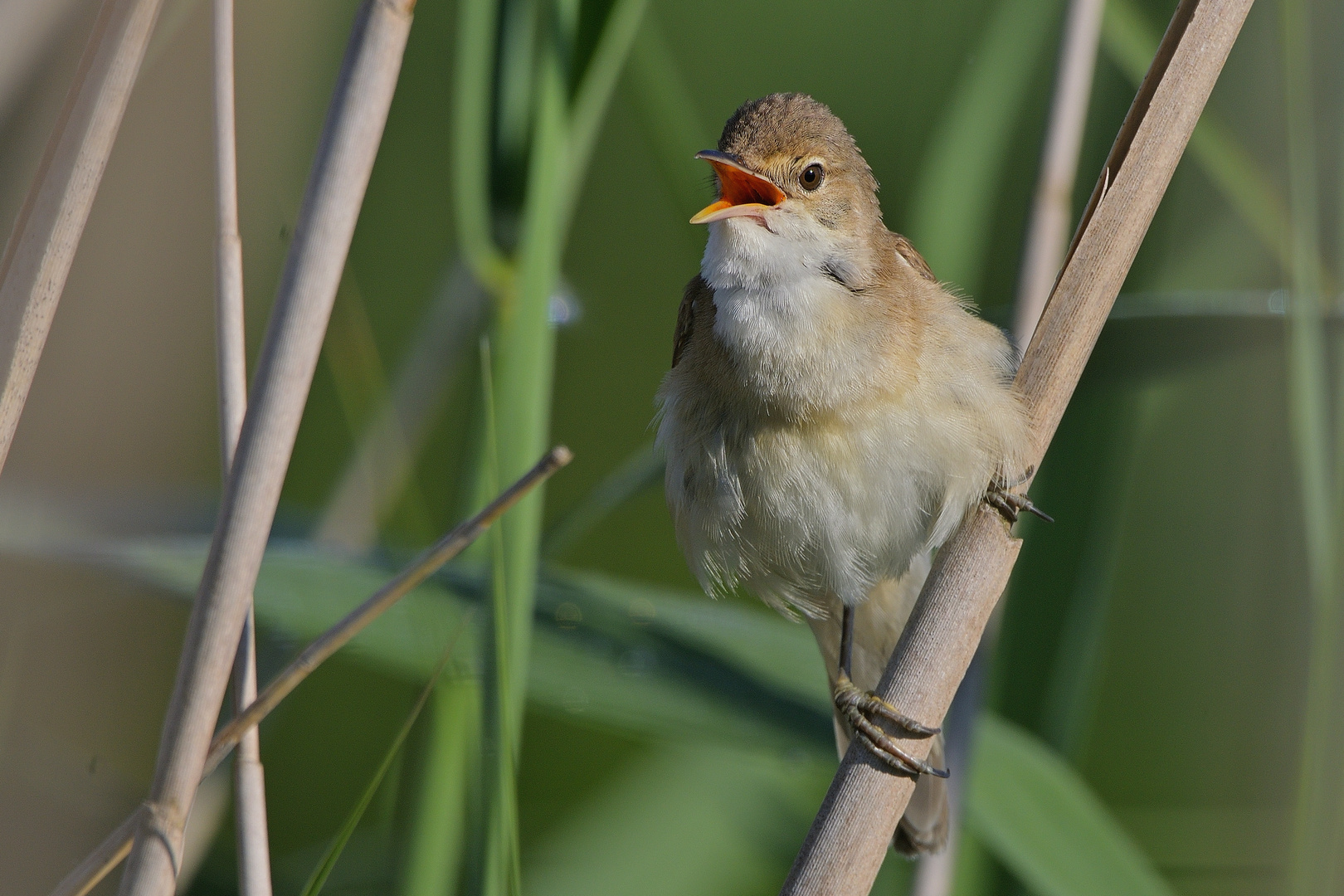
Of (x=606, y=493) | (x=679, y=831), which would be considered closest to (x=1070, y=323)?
(x=606, y=493)

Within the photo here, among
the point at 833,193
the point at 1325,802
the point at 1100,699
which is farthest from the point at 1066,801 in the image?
the point at 1100,699

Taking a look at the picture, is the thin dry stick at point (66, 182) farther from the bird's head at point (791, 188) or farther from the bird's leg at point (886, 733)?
the bird's leg at point (886, 733)

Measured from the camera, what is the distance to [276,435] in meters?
0.97

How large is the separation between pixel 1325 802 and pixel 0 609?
1.83 metres

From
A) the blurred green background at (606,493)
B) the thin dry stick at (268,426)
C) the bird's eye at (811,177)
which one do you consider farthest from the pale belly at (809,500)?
the thin dry stick at (268,426)

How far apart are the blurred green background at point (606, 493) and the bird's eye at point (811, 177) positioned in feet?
0.51

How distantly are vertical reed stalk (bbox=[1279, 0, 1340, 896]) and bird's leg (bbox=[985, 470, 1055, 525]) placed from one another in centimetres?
34

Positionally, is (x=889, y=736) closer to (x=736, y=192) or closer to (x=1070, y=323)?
(x=1070, y=323)

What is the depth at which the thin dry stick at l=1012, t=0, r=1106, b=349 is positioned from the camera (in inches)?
62.3

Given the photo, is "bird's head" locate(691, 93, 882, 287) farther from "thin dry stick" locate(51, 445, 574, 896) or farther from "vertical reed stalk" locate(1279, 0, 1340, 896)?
"thin dry stick" locate(51, 445, 574, 896)

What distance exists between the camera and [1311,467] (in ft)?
4.83

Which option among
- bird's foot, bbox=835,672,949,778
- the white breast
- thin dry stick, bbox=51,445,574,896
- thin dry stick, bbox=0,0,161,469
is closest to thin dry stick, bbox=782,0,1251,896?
bird's foot, bbox=835,672,949,778

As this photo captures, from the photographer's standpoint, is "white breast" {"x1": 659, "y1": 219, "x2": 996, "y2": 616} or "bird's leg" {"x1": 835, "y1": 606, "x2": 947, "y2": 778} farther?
"white breast" {"x1": 659, "y1": 219, "x2": 996, "y2": 616}

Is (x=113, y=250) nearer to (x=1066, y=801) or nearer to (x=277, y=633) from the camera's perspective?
(x=277, y=633)
